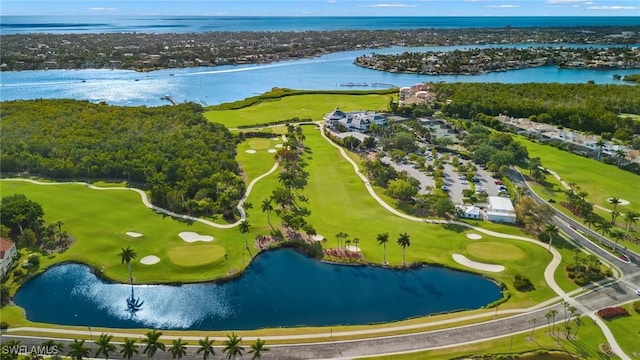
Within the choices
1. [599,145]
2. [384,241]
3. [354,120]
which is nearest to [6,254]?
[384,241]

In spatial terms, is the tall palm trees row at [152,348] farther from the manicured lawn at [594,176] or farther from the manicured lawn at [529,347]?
the manicured lawn at [594,176]

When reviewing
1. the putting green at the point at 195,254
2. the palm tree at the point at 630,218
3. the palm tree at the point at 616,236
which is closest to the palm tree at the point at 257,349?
the putting green at the point at 195,254

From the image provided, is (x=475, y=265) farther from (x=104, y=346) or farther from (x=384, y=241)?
(x=104, y=346)

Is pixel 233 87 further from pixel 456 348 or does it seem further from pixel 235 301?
pixel 456 348

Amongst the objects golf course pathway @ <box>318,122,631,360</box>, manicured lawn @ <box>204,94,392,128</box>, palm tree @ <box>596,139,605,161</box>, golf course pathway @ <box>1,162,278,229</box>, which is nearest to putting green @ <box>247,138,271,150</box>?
manicured lawn @ <box>204,94,392,128</box>

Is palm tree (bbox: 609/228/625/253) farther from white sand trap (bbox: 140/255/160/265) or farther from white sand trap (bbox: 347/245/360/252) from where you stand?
white sand trap (bbox: 140/255/160/265)

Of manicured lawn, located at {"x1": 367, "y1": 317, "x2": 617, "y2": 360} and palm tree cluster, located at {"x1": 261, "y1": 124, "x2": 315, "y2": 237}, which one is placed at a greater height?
palm tree cluster, located at {"x1": 261, "y1": 124, "x2": 315, "y2": 237}

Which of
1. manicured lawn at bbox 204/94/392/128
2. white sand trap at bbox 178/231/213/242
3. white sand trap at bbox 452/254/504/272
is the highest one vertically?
manicured lawn at bbox 204/94/392/128
